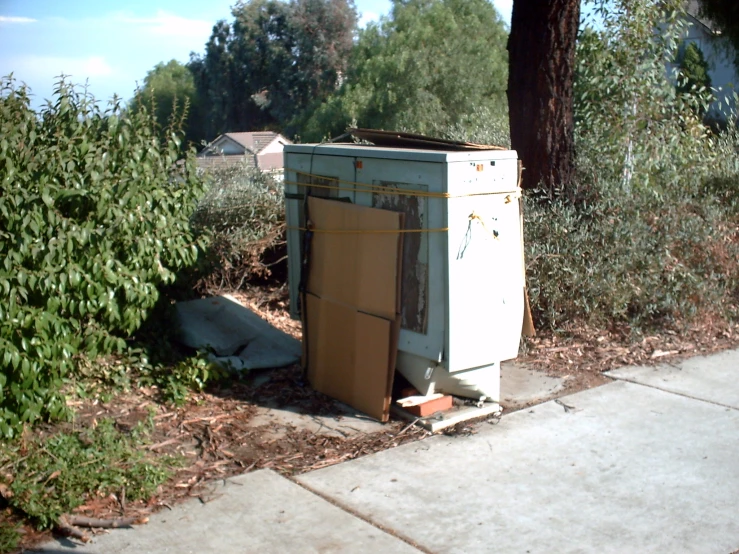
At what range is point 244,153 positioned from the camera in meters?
9.52

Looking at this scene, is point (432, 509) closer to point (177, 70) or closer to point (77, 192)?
point (77, 192)

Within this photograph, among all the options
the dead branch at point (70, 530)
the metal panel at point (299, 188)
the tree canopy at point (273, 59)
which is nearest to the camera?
the dead branch at point (70, 530)

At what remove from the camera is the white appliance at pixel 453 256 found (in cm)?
509

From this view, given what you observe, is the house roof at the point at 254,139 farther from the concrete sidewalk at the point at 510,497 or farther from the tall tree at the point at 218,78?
the tall tree at the point at 218,78

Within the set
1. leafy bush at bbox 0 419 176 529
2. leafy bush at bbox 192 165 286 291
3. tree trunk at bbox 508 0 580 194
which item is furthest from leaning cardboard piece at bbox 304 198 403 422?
tree trunk at bbox 508 0 580 194

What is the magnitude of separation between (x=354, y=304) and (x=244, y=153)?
4.40m

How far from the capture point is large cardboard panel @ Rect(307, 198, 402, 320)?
5.32m

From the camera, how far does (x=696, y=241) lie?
7793 millimetres

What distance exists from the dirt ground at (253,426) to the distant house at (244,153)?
2315mm

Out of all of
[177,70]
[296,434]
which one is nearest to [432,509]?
[296,434]

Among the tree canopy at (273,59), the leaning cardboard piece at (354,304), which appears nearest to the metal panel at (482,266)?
the leaning cardboard piece at (354,304)

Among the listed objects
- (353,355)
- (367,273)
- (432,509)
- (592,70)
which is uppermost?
(592,70)

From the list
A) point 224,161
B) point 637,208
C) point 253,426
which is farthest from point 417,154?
point 224,161

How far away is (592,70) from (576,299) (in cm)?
331
